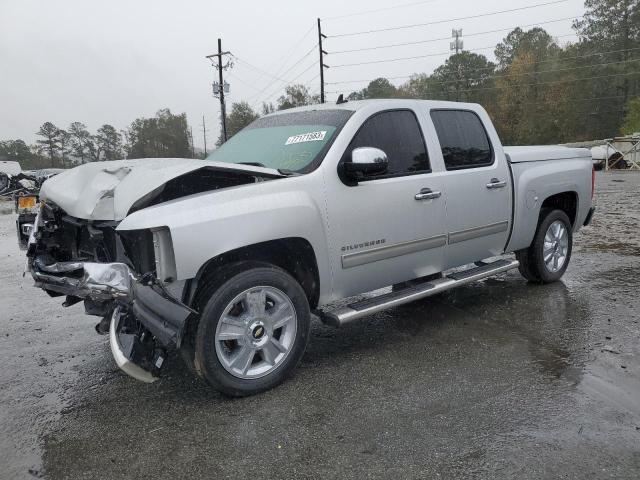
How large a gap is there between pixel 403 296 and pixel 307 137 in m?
1.44

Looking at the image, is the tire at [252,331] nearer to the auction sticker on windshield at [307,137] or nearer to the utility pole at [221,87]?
the auction sticker on windshield at [307,137]

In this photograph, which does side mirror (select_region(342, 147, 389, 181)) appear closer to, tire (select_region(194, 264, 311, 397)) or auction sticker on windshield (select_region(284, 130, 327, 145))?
auction sticker on windshield (select_region(284, 130, 327, 145))

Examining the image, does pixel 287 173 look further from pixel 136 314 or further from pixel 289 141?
pixel 136 314

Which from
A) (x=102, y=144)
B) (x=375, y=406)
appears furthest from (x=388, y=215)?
(x=102, y=144)

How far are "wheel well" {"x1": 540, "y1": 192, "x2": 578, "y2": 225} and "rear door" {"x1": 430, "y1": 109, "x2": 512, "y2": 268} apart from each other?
1.00m

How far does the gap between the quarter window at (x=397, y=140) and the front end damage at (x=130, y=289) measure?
172cm

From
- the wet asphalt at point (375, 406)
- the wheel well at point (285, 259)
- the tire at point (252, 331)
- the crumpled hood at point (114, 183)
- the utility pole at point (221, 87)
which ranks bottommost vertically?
the wet asphalt at point (375, 406)

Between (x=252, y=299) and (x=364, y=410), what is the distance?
3.20ft

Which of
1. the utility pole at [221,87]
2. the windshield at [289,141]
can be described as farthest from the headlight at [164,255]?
the utility pole at [221,87]

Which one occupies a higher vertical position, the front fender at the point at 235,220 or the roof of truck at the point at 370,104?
the roof of truck at the point at 370,104

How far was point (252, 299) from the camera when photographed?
325 centimetres

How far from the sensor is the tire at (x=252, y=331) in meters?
3.08

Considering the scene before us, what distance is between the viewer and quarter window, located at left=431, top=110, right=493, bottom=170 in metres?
4.48

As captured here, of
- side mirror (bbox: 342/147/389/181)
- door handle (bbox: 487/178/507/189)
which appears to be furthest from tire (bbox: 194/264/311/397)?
door handle (bbox: 487/178/507/189)
